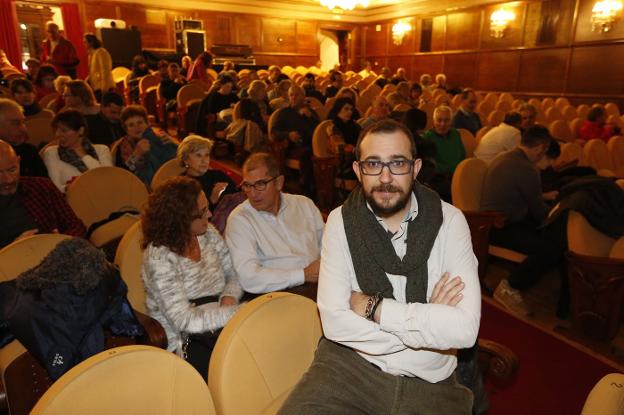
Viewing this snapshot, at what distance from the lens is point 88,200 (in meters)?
2.68

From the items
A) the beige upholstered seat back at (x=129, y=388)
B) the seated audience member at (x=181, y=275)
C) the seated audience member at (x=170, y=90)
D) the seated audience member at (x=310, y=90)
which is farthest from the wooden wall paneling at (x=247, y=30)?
the beige upholstered seat back at (x=129, y=388)

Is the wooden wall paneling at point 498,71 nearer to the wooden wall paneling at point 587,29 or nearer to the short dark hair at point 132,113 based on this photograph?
the wooden wall paneling at point 587,29

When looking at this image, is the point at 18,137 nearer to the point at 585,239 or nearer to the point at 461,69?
the point at 585,239

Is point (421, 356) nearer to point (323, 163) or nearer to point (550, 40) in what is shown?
point (323, 163)

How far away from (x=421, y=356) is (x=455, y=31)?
13567 mm

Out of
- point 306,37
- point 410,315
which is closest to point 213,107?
point 410,315

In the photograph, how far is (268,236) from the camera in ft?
6.77

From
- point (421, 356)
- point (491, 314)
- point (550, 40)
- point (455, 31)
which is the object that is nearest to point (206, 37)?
point (455, 31)

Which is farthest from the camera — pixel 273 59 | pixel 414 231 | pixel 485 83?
pixel 273 59

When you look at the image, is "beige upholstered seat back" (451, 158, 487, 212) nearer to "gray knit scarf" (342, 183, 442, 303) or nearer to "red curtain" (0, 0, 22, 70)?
"gray knit scarf" (342, 183, 442, 303)

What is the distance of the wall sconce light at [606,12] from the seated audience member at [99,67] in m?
9.63

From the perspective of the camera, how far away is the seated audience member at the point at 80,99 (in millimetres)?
4051

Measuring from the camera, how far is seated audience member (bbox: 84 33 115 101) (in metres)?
6.34

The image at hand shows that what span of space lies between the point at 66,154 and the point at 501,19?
37.9 ft
